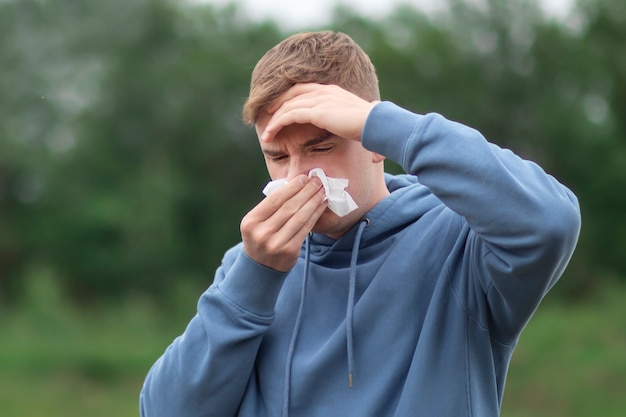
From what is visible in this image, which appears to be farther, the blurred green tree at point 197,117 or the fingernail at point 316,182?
Result: the blurred green tree at point 197,117

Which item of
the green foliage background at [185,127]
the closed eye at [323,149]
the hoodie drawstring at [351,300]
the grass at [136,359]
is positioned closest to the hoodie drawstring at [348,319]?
the hoodie drawstring at [351,300]

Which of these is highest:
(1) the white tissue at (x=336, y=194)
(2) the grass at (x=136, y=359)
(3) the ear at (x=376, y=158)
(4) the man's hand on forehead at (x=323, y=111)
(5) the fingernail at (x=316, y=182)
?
(4) the man's hand on forehead at (x=323, y=111)

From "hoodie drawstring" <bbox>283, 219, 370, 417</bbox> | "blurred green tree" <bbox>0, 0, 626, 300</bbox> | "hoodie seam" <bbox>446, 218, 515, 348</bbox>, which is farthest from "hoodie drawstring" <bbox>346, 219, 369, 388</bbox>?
"blurred green tree" <bbox>0, 0, 626, 300</bbox>

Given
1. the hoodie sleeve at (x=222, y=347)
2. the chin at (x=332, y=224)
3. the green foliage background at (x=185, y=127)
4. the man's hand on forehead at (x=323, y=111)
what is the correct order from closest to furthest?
the man's hand on forehead at (x=323, y=111) → the hoodie sleeve at (x=222, y=347) → the chin at (x=332, y=224) → the green foliage background at (x=185, y=127)

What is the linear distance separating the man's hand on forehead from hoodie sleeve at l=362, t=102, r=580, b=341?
0.15 feet

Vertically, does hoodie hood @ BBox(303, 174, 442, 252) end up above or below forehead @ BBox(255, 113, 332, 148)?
below

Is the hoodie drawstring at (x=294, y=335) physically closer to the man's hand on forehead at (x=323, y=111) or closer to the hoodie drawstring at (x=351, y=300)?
the hoodie drawstring at (x=351, y=300)

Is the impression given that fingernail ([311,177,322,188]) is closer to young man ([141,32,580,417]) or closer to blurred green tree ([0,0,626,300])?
young man ([141,32,580,417])

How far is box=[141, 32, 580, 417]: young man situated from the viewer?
2361mm

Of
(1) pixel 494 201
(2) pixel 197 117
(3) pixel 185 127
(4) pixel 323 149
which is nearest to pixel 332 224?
(4) pixel 323 149

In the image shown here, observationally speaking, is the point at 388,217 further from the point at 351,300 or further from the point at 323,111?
the point at 323,111

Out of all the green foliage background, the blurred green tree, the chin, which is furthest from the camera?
the blurred green tree

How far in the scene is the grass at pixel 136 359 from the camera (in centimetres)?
1382

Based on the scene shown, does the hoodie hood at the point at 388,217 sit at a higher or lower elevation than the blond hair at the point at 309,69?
lower
